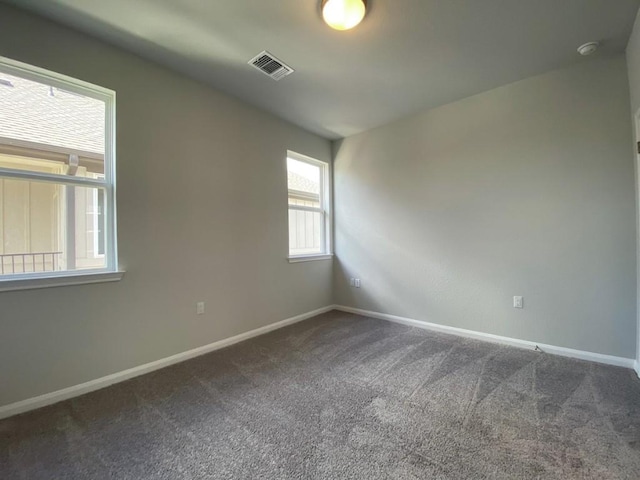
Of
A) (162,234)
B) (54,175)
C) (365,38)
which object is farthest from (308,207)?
(54,175)

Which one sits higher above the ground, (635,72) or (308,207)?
(635,72)

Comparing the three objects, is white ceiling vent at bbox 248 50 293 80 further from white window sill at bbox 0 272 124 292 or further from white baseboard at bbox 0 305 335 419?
white baseboard at bbox 0 305 335 419

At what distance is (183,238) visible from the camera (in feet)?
8.52

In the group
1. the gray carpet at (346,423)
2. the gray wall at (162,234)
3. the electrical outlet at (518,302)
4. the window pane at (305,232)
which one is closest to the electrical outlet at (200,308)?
A: the gray wall at (162,234)

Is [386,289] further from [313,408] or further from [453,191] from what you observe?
[313,408]

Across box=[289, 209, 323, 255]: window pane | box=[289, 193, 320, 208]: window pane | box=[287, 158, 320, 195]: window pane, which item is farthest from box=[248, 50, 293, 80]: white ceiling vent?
box=[289, 209, 323, 255]: window pane

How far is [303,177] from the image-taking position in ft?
13.2

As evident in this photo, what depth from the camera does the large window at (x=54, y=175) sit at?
1.85m

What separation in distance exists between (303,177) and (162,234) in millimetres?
2133

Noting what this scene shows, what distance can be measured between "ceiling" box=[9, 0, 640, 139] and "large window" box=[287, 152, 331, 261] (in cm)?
116

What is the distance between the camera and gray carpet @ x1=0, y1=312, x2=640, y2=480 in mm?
1371

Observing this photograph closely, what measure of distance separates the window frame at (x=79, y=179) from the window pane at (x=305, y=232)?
2023 mm

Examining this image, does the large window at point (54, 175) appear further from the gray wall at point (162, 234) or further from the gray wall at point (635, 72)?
the gray wall at point (635, 72)

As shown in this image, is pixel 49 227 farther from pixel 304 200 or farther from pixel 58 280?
pixel 304 200
